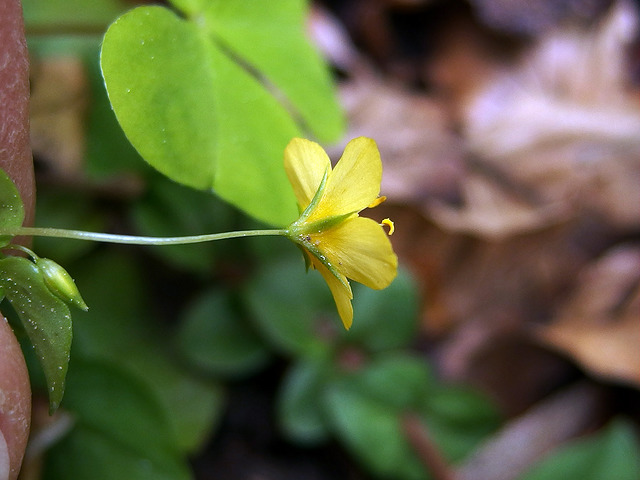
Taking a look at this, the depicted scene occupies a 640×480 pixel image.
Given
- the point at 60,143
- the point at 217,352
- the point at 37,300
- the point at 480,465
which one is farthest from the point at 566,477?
the point at 60,143

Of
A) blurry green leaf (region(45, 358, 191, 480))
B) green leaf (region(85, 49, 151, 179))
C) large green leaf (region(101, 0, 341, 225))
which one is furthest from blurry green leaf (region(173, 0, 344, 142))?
blurry green leaf (region(45, 358, 191, 480))

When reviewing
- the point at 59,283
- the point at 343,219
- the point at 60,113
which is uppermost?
the point at 343,219

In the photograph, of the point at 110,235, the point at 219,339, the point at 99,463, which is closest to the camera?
the point at 110,235

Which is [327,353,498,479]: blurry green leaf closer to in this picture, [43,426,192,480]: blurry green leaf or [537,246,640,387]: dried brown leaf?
[537,246,640,387]: dried brown leaf

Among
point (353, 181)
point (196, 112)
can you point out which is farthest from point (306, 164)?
point (196, 112)

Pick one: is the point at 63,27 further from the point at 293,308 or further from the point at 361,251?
the point at 361,251

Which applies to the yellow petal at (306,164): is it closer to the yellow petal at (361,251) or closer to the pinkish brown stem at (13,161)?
the yellow petal at (361,251)
